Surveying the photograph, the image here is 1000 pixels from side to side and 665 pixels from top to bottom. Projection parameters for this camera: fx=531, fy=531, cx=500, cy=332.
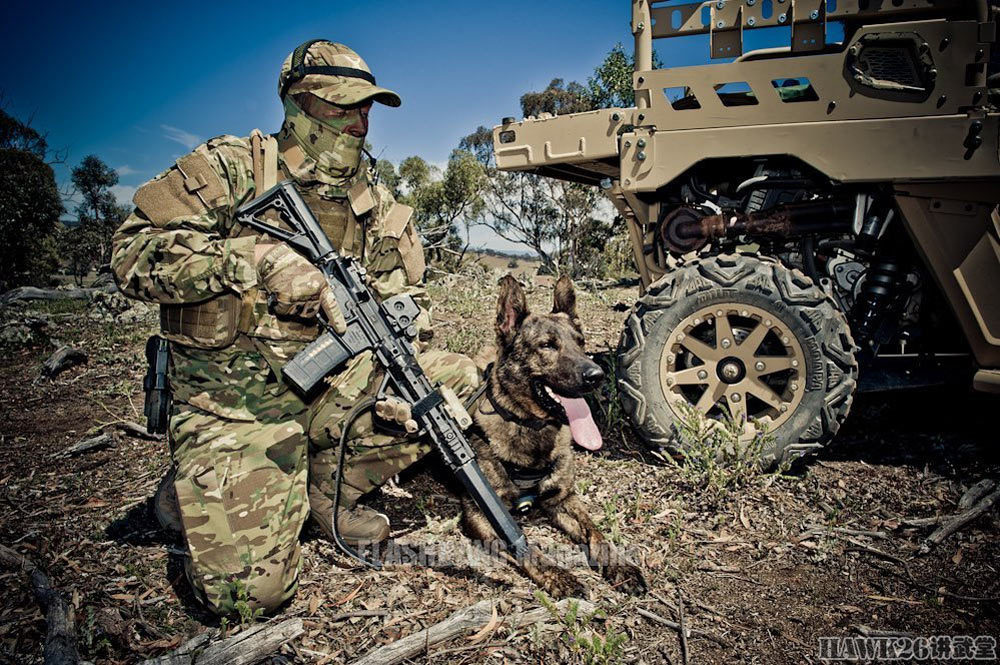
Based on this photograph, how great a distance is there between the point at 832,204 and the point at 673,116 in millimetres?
1207

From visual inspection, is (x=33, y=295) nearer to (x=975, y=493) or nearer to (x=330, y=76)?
(x=330, y=76)

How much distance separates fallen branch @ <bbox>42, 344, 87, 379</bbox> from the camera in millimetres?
6004

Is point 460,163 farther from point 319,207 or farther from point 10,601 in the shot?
point 10,601

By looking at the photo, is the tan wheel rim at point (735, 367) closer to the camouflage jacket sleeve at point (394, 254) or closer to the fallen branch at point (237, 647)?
the camouflage jacket sleeve at point (394, 254)

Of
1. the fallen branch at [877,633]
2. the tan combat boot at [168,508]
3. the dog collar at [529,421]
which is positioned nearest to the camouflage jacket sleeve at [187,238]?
the tan combat boot at [168,508]

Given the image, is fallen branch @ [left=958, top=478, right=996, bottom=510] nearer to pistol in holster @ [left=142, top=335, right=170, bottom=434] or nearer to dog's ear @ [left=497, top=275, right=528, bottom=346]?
dog's ear @ [left=497, top=275, right=528, bottom=346]

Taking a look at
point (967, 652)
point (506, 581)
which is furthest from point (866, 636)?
point (506, 581)

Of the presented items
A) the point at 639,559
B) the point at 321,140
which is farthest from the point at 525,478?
the point at 321,140

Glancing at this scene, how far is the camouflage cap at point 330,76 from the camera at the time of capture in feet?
9.84

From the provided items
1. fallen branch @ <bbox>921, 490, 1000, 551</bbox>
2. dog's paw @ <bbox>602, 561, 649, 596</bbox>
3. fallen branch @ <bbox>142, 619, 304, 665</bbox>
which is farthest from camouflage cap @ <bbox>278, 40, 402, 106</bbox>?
fallen branch @ <bbox>921, 490, 1000, 551</bbox>

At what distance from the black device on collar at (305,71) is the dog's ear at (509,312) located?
147 centimetres

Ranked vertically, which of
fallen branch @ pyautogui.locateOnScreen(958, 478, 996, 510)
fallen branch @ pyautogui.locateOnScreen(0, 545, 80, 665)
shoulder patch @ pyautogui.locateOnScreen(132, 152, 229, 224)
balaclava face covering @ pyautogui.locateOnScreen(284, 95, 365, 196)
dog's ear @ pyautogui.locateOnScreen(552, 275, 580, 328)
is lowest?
fallen branch @ pyautogui.locateOnScreen(958, 478, 996, 510)

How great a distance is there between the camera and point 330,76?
3.02m

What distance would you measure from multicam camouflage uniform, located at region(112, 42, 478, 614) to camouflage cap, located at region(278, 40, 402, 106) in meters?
0.01
